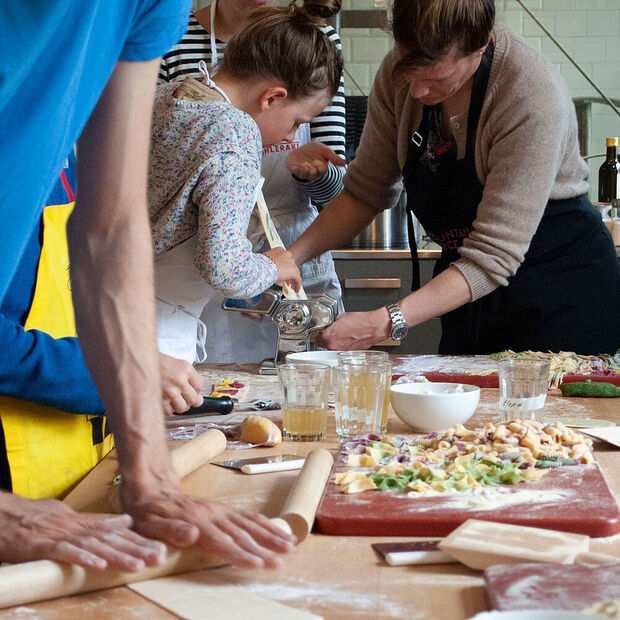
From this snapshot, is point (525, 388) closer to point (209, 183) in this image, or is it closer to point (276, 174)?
point (209, 183)

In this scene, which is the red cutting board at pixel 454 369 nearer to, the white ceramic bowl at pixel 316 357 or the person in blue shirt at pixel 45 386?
the white ceramic bowl at pixel 316 357

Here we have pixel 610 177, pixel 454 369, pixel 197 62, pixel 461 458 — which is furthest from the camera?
pixel 610 177

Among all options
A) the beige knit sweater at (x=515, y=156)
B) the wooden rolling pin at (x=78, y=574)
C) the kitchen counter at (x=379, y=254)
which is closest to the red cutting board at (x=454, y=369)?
the beige knit sweater at (x=515, y=156)

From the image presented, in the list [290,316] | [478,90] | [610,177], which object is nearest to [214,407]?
[290,316]

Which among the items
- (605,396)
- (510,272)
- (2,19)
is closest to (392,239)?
(510,272)

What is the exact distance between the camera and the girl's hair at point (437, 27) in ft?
5.96

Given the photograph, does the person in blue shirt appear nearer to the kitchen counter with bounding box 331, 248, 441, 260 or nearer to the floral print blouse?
the floral print blouse

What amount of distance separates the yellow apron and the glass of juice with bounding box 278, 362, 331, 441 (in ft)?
0.87

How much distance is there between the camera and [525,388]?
1.28 metres

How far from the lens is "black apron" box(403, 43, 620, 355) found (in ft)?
7.03

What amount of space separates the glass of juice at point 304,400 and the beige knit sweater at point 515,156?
93cm

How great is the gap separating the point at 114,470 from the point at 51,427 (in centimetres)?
11

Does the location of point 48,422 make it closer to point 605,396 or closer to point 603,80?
point 605,396

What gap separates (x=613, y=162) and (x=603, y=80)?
1.04 meters
